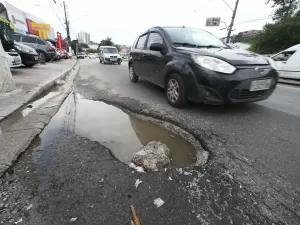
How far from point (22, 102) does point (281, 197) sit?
13.5 feet

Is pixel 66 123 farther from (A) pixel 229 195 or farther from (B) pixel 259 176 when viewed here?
(B) pixel 259 176

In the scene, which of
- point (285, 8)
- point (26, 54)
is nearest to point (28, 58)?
point (26, 54)

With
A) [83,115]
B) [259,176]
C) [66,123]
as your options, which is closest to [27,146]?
[66,123]

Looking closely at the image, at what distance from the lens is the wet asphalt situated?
1.21 metres

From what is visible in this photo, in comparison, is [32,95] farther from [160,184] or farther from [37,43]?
[37,43]

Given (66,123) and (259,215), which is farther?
(66,123)

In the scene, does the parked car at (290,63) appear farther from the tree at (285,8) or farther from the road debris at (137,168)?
the tree at (285,8)

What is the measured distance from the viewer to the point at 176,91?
330 centimetres

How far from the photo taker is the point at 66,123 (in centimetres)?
273

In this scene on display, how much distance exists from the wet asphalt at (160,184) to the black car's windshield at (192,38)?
1.97 metres

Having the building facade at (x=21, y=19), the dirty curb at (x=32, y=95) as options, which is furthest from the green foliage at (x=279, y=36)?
the building facade at (x=21, y=19)

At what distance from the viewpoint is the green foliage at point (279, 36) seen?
17641mm

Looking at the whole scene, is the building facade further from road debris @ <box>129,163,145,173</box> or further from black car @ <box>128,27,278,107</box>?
road debris @ <box>129,163,145,173</box>

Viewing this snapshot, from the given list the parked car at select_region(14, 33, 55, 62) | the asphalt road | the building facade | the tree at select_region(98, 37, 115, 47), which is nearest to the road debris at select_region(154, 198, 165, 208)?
the asphalt road
